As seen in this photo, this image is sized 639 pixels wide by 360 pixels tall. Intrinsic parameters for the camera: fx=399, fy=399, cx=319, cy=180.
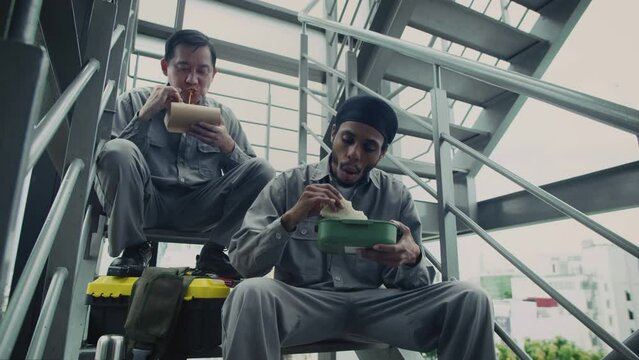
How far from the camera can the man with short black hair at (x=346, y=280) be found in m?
0.92

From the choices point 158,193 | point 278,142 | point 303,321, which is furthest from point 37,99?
point 278,142

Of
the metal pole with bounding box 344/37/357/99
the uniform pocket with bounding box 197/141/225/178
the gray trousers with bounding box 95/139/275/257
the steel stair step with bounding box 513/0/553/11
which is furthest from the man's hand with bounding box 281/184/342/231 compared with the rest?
the steel stair step with bounding box 513/0/553/11

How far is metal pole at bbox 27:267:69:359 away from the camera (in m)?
0.63

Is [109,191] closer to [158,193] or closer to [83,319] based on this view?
[158,193]

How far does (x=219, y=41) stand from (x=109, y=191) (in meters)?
2.11

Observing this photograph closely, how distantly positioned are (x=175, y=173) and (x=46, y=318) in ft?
3.22

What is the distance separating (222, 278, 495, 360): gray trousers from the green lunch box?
0.54 ft

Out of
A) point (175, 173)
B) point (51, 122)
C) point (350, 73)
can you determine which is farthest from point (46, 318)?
point (350, 73)

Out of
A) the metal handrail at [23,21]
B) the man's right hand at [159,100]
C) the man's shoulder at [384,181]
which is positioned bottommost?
the metal handrail at [23,21]

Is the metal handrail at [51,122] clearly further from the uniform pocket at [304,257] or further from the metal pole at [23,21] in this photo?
the uniform pocket at [304,257]

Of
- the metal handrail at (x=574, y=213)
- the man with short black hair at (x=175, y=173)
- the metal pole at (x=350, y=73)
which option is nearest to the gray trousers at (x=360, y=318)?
the metal handrail at (x=574, y=213)

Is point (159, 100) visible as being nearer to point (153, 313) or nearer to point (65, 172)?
point (65, 172)

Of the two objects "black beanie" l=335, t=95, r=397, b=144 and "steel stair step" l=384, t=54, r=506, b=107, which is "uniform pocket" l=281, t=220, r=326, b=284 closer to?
"black beanie" l=335, t=95, r=397, b=144

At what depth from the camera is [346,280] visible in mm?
1194
